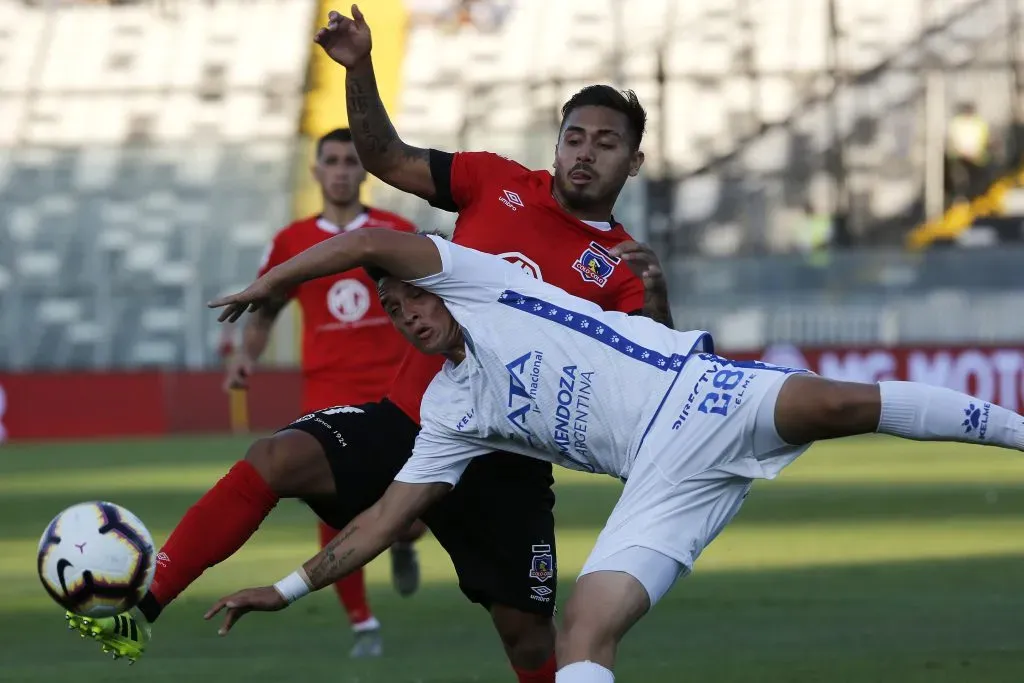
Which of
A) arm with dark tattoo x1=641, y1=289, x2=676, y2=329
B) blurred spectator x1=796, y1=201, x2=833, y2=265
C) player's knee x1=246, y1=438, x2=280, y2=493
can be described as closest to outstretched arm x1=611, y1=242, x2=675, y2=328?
arm with dark tattoo x1=641, y1=289, x2=676, y2=329

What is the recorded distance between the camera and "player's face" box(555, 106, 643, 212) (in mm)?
5949

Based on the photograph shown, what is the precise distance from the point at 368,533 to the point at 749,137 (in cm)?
2433

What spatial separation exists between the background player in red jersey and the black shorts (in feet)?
9.16

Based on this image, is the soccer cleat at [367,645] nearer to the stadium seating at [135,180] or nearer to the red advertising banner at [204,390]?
the red advertising banner at [204,390]

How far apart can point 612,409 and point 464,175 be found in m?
1.32

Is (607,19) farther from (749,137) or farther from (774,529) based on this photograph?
(774,529)

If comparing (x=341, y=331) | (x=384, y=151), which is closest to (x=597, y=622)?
(x=384, y=151)

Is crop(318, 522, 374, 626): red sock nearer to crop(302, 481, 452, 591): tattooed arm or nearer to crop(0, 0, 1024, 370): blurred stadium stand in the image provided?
crop(302, 481, 452, 591): tattooed arm

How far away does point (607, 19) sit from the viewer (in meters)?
31.2

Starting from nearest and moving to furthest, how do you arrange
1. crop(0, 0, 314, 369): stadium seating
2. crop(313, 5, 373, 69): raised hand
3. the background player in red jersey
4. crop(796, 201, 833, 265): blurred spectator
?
crop(313, 5, 373, 69): raised hand
the background player in red jersey
crop(0, 0, 314, 369): stadium seating
crop(796, 201, 833, 265): blurred spectator

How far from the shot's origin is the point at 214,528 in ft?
18.8

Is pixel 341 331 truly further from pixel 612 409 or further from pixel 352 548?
pixel 612 409

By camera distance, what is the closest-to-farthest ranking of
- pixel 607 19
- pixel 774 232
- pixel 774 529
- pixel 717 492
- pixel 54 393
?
pixel 717 492, pixel 774 529, pixel 54 393, pixel 774 232, pixel 607 19

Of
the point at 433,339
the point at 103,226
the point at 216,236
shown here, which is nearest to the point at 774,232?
the point at 216,236
